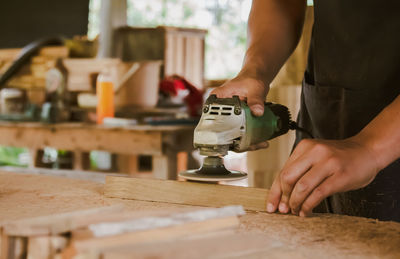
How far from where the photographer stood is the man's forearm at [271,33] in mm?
1616

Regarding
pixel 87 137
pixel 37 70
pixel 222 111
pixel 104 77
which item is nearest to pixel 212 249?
pixel 222 111

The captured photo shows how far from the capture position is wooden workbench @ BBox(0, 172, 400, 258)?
2.85 feet

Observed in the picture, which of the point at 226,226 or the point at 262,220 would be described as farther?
the point at 262,220

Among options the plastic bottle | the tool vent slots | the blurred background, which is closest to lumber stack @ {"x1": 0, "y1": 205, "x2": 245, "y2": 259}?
the tool vent slots

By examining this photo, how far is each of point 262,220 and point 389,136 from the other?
1.10 feet

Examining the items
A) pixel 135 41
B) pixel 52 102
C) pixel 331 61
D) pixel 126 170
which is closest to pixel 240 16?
→ pixel 135 41

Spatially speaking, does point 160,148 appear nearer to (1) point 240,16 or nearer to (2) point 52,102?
(2) point 52,102

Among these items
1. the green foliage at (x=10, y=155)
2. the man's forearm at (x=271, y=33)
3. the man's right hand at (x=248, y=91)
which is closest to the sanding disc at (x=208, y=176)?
the man's right hand at (x=248, y=91)

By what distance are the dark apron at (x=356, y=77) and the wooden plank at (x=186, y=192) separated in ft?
1.43

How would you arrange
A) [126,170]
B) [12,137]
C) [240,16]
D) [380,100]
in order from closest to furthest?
[380,100], [12,137], [126,170], [240,16]

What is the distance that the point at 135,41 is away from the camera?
6.33 meters

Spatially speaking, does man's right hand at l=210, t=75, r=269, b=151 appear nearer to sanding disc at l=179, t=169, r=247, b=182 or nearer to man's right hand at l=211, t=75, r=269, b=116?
man's right hand at l=211, t=75, r=269, b=116

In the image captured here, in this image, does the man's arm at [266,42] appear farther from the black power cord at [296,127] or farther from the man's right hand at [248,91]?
the black power cord at [296,127]

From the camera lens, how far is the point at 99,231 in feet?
2.38
